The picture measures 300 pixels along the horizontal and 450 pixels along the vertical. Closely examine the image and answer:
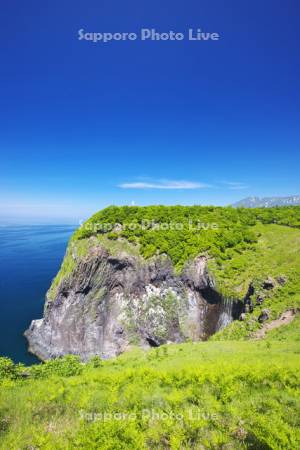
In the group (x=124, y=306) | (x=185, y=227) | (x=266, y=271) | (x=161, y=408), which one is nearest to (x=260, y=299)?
(x=266, y=271)

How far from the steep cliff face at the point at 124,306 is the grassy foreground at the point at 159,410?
25898mm

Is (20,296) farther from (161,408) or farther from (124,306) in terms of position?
(161,408)

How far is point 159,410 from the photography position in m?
11.2

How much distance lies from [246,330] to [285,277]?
9.06 metres

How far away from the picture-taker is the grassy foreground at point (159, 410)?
31.1 feet

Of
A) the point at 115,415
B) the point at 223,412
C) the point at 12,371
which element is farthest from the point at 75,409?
the point at 12,371

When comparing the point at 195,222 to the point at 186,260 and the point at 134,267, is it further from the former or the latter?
the point at 134,267

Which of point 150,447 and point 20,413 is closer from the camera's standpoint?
point 150,447

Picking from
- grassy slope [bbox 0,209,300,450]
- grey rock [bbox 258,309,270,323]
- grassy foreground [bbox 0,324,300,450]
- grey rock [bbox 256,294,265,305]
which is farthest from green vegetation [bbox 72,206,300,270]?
grassy foreground [bbox 0,324,300,450]

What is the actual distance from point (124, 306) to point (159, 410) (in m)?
37.0

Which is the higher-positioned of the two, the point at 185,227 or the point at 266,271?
the point at 185,227

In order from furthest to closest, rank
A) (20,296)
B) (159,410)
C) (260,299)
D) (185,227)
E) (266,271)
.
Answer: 1. (20,296)
2. (185,227)
3. (266,271)
4. (260,299)
5. (159,410)

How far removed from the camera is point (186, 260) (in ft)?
148

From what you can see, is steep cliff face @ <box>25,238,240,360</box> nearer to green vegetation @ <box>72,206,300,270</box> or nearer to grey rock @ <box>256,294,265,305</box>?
green vegetation @ <box>72,206,300,270</box>
